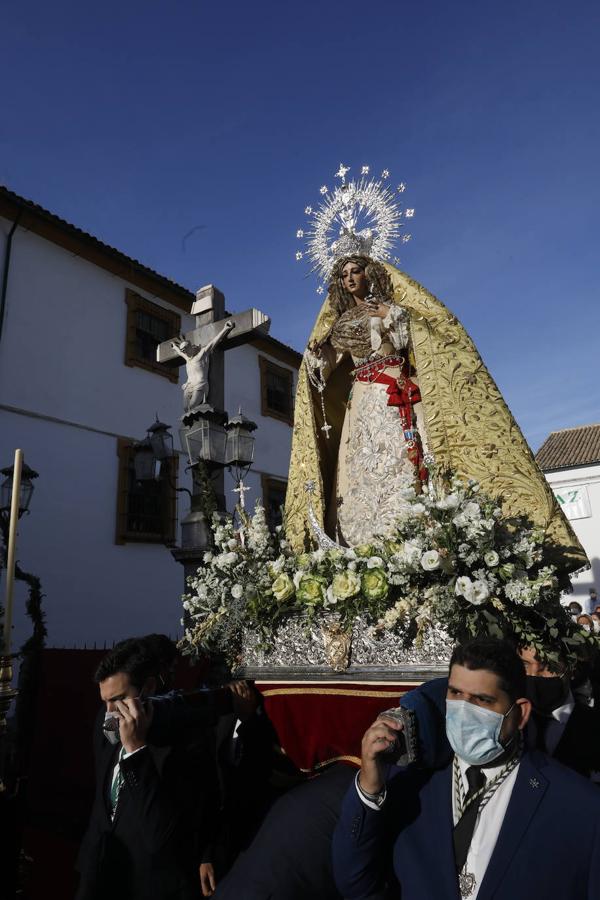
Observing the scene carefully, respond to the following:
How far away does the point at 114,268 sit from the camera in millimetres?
12234

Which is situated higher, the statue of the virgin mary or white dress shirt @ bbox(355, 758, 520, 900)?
the statue of the virgin mary

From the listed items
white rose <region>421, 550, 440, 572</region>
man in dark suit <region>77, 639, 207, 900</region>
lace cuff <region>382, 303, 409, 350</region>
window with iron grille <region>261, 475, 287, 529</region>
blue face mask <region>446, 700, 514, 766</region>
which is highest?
window with iron grille <region>261, 475, 287, 529</region>

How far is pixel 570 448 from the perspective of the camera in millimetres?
22625

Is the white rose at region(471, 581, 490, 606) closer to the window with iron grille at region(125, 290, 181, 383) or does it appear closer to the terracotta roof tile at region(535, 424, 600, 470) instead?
the window with iron grille at region(125, 290, 181, 383)

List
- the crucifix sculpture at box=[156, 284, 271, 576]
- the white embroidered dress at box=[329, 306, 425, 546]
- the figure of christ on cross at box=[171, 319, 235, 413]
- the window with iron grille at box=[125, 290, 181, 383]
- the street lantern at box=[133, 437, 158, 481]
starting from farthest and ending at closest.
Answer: the window with iron grille at box=[125, 290, 181, 383] → the street lantern at box=[133, 437, 158, 481] → the figure of christ on cross at box=[171, 319, 235, 413] → the crucifix sculpture at box=[156, 284, 271, 576] → the white embroidered dress at box=[329, 306, 425, 546]

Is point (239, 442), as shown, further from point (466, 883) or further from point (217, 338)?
point (466, 883)

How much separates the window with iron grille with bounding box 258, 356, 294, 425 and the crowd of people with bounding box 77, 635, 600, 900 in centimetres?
1325

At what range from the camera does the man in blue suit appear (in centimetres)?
140

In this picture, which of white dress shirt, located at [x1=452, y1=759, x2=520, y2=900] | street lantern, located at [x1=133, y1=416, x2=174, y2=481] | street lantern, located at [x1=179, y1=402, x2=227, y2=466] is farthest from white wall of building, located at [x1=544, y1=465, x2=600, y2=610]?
white dress shirt, located at [x1=452, y1=759, x2=520, y2=900]

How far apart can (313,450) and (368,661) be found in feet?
5.48

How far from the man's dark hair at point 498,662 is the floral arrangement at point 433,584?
0.55 metres

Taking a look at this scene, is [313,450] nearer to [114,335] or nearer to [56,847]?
[56,847]

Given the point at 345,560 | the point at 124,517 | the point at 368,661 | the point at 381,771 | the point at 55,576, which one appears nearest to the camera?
the point at 381,771

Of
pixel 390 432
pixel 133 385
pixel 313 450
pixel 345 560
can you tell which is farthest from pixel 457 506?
pixel 133 385
